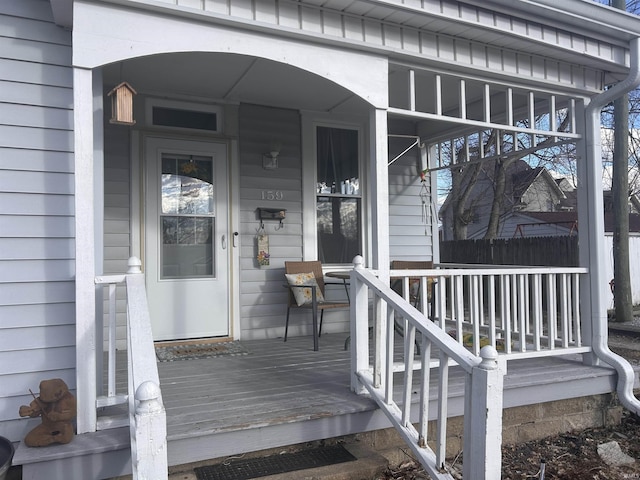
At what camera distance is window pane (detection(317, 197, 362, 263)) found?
4.92 meters

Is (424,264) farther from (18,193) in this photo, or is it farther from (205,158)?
(18,193)

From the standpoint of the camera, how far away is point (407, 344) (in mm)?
2396

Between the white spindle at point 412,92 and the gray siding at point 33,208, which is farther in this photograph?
the white spindle at point 412,92

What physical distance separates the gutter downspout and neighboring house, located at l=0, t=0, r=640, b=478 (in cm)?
2

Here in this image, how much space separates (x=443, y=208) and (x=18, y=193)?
20430 millimetres

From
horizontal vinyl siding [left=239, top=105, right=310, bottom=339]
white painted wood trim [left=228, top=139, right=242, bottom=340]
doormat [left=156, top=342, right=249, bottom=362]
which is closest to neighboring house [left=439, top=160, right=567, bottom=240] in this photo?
horizontal vinyl siding [left=239, top=105, right=310, bottom=339]

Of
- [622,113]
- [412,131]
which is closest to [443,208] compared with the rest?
[622,113]

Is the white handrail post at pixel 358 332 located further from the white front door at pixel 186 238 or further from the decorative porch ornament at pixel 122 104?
the white front door at pixel 186 238

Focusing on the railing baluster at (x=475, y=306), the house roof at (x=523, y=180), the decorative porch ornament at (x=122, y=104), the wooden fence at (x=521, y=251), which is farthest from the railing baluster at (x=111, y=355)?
the house roof at (x=523, y=180)

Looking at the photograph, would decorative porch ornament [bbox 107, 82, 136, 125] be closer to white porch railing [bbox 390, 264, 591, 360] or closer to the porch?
the porch

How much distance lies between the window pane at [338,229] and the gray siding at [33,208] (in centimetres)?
262

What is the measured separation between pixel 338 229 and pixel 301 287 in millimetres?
979

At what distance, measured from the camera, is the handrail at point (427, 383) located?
184cm

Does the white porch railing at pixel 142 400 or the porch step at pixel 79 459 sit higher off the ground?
the white porch railing at pixel 142 400
